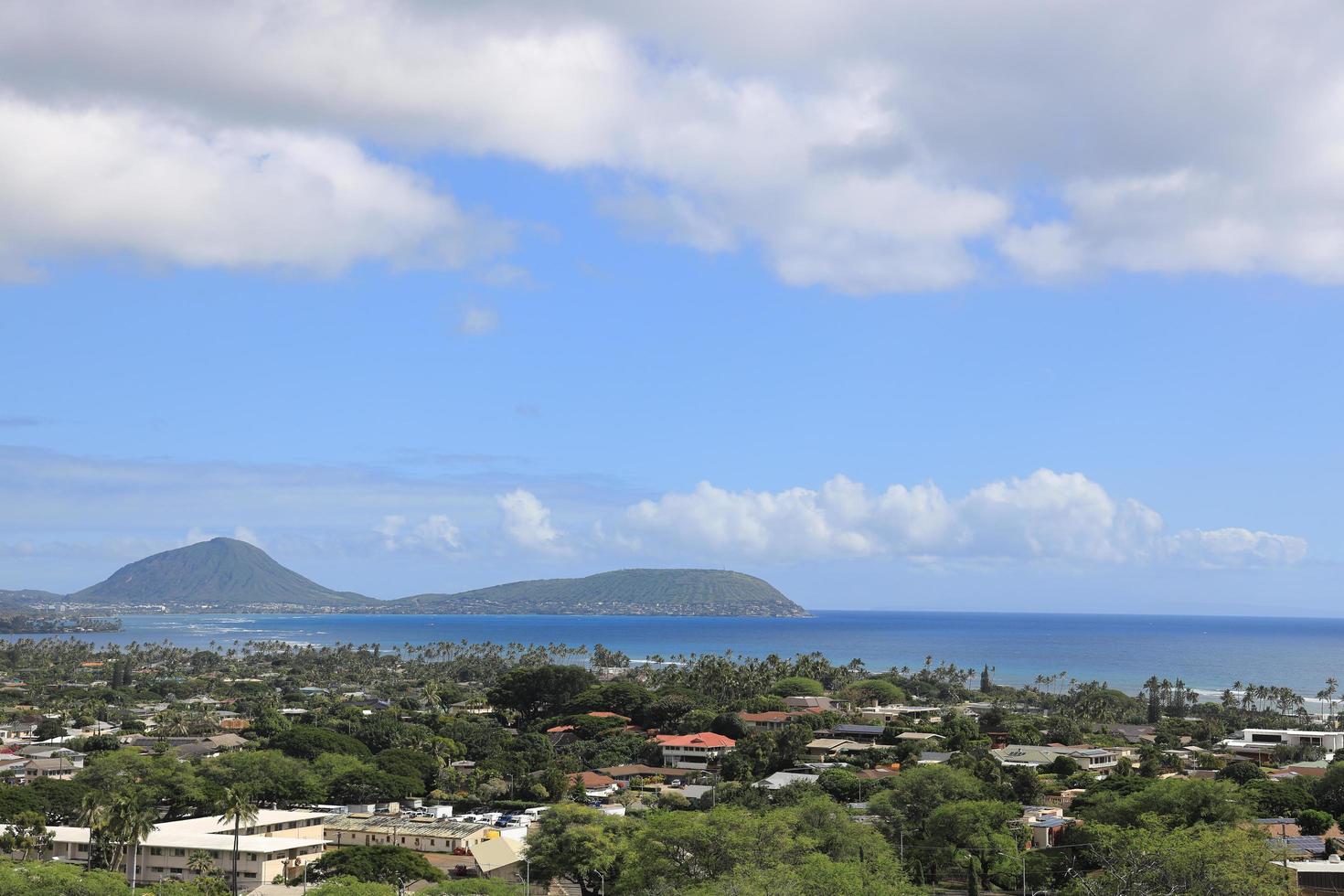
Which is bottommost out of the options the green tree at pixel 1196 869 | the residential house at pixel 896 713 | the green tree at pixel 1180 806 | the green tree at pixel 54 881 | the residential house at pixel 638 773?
the residential house at pixel 638 773

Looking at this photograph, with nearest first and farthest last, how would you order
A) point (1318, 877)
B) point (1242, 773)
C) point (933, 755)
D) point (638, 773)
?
point (1318, 877)
point (1242, 773)
point (933, 755)
point (638, 773)

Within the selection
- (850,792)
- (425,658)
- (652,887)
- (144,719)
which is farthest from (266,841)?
(425,658)

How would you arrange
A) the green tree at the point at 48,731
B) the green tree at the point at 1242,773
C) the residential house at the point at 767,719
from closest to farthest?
the green tree at the point at 1242,773 < the residential house at the point at 767,719 < the green tree at the point at 48,731

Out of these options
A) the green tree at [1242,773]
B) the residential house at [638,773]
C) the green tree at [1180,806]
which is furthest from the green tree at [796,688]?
the green tree at [1180,806]

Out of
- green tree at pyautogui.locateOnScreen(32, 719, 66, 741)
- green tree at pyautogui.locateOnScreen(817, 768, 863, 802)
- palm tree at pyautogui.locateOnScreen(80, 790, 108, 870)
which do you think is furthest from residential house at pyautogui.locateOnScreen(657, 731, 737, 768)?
green tree at pyautogui.locateOnScreen(32, 719, 66, 741)

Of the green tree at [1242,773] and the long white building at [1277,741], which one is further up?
the green tree at [1242,773]

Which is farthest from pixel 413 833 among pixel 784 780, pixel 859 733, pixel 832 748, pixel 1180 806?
pixel 859 733

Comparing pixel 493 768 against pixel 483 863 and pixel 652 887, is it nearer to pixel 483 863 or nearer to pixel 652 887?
pixel 483 863

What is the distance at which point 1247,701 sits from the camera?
365 feet

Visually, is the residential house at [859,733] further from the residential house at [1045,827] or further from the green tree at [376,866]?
the green tree at [376,866]

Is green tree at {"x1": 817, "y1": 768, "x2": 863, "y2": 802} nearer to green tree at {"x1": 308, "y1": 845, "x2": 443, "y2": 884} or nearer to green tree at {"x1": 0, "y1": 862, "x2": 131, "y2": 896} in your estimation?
green tree at {"x1": 308, "y1": 845, "x2": 443, "y2": 884}

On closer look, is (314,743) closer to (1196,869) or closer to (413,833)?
(413,833)

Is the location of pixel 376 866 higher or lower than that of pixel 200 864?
higher

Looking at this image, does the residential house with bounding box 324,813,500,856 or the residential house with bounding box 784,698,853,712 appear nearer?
the residential house with bounding box 324,813,500,856
